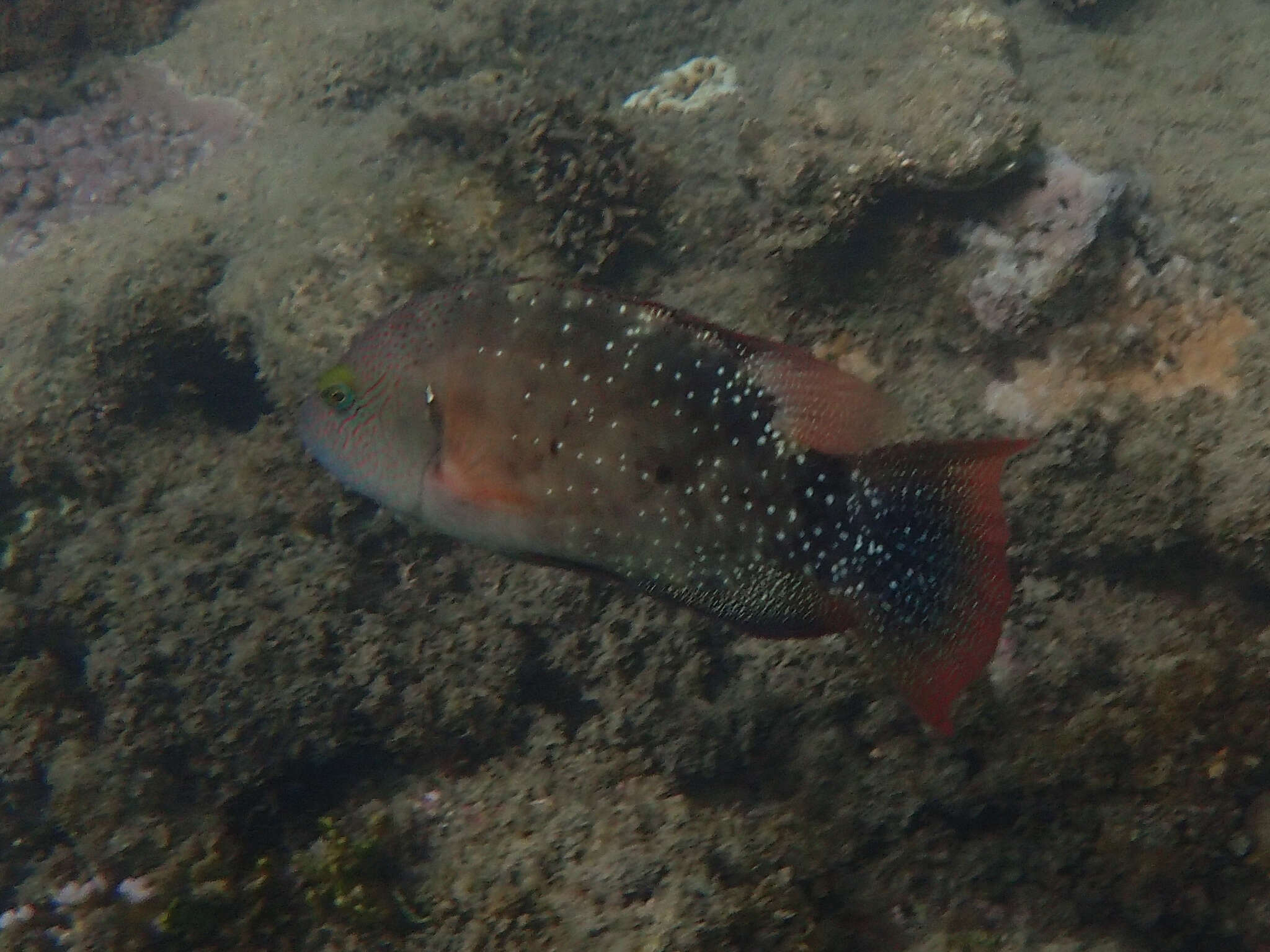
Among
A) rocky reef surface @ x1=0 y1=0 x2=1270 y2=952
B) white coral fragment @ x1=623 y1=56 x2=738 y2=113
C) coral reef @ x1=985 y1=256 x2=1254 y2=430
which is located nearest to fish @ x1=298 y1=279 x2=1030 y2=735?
rocky reef surface @ x1=0 y1=0 x2=1270 y2=952

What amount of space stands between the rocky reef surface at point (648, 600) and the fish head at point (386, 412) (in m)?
1.51

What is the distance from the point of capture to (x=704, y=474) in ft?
7.63

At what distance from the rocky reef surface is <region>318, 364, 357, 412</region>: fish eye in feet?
5.32

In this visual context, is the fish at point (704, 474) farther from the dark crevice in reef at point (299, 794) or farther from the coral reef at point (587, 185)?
the coral reef at point (587, 185)

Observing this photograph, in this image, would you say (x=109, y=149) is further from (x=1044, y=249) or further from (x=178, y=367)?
(x=1044, y=249)

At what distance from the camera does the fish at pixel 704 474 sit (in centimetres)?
228

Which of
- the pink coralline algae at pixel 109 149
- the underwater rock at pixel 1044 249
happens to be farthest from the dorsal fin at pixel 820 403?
the pink coralline algae at pixel 109 149

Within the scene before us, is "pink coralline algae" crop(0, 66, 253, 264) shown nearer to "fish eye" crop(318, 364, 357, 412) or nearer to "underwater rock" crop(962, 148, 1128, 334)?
"fish eye" crop(318, 364, 357, 412)

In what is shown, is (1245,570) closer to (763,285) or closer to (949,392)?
(949,392)

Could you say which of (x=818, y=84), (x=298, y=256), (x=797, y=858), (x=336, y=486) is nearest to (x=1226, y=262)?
(x=818, y=84)

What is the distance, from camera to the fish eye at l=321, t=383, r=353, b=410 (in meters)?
2.48

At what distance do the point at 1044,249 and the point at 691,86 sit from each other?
541 cm

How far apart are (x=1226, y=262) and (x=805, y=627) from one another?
12.4 ft

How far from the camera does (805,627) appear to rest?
241cm
